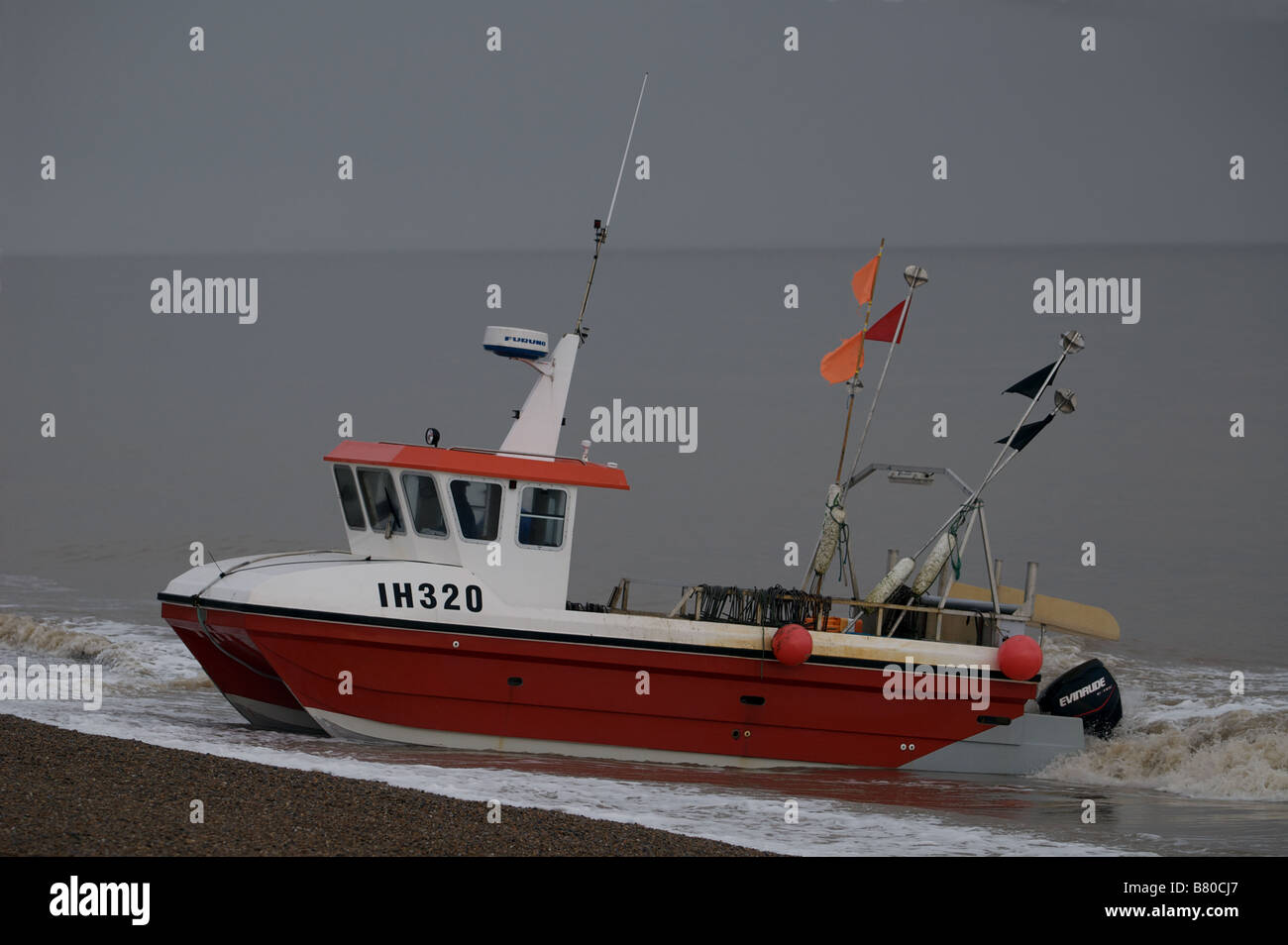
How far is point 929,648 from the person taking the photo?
14047mm

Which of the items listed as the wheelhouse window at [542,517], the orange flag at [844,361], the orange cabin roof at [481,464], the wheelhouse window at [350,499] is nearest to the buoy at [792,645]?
the orange cabin roof at [481,464]

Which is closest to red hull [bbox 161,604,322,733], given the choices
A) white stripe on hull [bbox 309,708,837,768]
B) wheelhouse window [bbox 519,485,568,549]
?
white stripe on hull [bbox 309,708,837,768]

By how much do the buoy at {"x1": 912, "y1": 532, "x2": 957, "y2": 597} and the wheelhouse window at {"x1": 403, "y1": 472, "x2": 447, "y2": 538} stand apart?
187 inches

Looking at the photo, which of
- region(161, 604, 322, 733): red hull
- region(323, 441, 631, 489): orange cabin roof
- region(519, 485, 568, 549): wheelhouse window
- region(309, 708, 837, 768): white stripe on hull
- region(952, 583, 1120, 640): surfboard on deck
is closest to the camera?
region(161, 604, 322, 733): red hull

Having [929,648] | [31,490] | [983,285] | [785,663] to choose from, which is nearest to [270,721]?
[785,663]

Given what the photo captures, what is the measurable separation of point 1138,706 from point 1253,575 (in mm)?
8867

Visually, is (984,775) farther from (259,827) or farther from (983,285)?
(983,285)

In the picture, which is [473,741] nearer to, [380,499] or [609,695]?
[609,695]

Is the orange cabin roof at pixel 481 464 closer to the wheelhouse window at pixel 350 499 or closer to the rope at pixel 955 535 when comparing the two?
the wheelhouse window at pixel 350 499

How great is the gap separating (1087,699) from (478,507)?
21.2ft

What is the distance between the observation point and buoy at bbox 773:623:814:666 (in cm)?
1352

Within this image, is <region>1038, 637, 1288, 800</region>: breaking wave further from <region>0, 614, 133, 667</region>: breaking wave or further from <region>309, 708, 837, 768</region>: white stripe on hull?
<region>0, 614, 133, 667</region>: breaking wave

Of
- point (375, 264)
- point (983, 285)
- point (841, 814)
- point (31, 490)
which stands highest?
point (375, 264)

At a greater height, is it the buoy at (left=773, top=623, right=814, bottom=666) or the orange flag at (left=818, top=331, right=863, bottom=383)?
the orange flag at (left=818, top=331, right=863, bottom=383)
